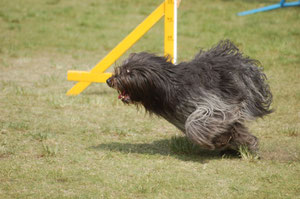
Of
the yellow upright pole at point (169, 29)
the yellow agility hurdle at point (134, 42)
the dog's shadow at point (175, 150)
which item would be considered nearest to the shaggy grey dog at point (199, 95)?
the dog's shadow at point (175, 150)

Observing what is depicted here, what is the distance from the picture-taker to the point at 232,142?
5.21 m

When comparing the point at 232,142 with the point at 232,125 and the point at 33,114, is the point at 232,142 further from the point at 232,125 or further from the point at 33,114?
the point at 33,114

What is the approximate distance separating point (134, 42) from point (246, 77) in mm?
2886

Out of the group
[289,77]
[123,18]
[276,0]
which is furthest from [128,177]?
[276,0]

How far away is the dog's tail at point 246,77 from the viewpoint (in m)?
5.29

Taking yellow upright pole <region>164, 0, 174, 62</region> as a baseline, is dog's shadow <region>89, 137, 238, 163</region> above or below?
below

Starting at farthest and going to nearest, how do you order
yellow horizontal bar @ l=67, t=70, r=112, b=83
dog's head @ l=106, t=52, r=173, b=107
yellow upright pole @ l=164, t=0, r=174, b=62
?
yellow horizontal bar @ l=67, t=70, r=112, b=83, yellow upright pole @ l=164, t=0, r=174, b=62, dog's head @ l=106, t=52, r=173, b=107

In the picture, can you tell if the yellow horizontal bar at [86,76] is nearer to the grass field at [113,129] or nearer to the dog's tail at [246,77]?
the grass field at [113,129]

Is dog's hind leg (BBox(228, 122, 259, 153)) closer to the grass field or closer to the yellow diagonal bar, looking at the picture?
the grass field

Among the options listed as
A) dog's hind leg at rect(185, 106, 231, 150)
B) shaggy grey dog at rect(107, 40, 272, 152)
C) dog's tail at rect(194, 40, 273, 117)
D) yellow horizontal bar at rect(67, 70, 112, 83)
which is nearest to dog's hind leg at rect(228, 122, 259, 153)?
shaggy grey dog at rect(107, 40, 272, 152)

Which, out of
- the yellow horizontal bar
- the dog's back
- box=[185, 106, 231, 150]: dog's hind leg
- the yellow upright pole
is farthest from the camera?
the yellow horizontal bar

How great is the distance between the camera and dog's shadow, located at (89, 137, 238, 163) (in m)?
5.43

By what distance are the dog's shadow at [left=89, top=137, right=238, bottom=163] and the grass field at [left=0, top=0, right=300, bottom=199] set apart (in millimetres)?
11

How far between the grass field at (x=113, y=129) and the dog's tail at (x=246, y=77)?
1.81 ft
